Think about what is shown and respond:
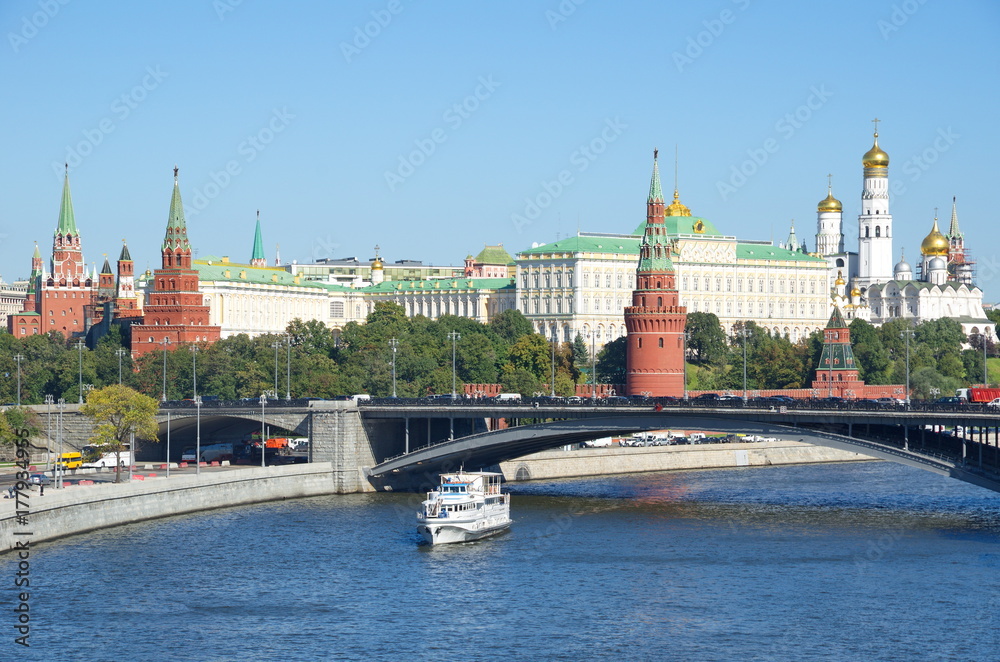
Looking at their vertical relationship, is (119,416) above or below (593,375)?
below

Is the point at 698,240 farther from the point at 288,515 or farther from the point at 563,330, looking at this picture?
the point at 288,515

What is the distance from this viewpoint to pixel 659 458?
369 ft

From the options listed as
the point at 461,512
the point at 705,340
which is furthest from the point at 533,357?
the point at 461,512

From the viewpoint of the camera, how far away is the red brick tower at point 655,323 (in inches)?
5472

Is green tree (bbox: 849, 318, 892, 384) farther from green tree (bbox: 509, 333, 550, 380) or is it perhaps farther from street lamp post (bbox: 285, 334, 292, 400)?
street lamp post (bbox: 285, 334, 292, 400)

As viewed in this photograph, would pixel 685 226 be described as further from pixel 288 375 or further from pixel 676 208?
pixel 288 375

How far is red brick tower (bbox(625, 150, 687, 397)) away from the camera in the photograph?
456 feet

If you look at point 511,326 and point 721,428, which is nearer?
point 721,428

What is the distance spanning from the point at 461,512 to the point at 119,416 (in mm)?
28565

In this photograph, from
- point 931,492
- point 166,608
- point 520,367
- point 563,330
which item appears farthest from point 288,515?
point 563,330

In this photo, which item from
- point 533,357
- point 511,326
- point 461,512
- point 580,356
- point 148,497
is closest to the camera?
point 461,512

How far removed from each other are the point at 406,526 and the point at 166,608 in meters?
21.0

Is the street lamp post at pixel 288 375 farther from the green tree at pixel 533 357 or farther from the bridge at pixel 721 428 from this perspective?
the green tree at pixel 533 357

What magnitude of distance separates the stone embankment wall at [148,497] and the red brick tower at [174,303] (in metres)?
80.2
